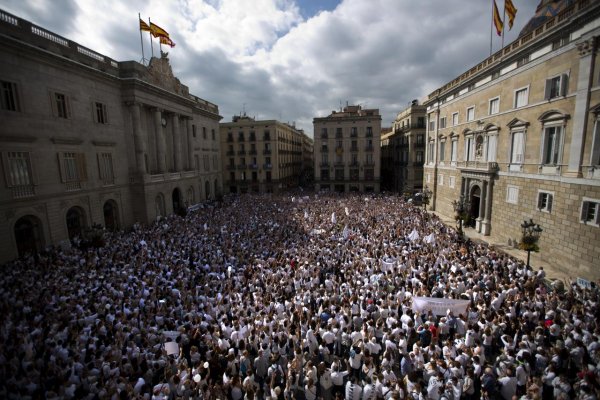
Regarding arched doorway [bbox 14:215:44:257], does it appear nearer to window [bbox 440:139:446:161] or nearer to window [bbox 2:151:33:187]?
window [bbox 2:151:33:187]

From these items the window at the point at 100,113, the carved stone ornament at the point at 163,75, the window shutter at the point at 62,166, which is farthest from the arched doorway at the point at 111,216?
the carved stone ornament at the point at 163,75

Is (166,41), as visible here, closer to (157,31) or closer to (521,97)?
(157,31)

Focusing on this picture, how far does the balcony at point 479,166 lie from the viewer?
24.0 meters

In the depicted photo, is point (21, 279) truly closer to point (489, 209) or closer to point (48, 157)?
point (48, 157)

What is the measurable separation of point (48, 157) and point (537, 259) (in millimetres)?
32987

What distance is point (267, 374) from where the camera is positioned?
838 centimetres

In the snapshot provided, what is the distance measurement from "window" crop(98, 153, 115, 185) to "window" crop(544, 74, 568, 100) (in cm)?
3234

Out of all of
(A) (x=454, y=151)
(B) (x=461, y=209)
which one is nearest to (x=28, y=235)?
(B) (x=461, y=209)

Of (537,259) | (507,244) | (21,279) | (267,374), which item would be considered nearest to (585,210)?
(537,259)

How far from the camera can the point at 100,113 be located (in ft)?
80.4

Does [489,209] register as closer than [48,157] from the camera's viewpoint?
No

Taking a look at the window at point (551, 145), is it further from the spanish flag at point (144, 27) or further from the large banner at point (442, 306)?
the spanish flag at point (144, 27)

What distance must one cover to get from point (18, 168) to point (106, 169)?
7.00 m

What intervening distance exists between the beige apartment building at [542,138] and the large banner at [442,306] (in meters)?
9.88
